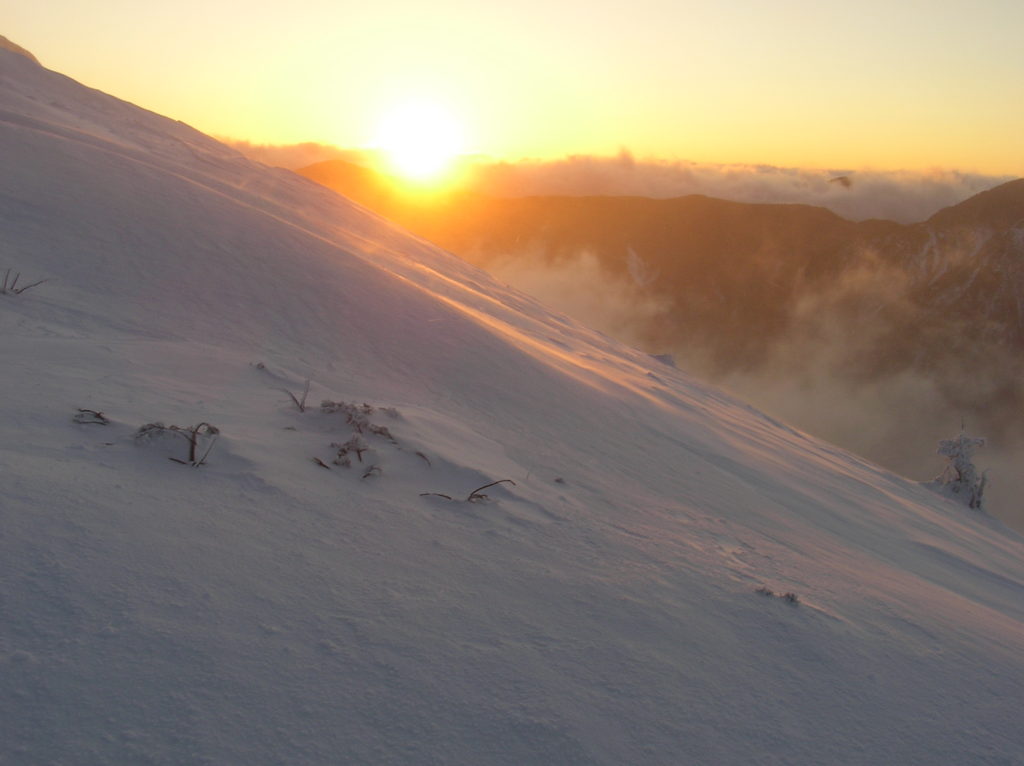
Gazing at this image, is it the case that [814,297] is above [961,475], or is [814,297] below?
above

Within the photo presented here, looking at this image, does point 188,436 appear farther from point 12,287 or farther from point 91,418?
point 12,287

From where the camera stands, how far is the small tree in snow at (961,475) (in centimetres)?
1209

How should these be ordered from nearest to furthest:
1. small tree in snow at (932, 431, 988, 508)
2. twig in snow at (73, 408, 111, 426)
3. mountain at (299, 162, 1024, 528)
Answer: twig in snow at (73, 408, 111, 426), small tree in snow at (932, 431, 988, 508), mountain at (299, 162, 1024, 528)

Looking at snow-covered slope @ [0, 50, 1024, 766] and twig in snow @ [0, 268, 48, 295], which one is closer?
snow-covered slope @ [0, 50, 1024, 766]

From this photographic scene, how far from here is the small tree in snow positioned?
12094 mm

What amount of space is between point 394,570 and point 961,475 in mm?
13645

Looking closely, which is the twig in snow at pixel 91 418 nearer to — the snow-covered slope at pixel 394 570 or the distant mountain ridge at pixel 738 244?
the snow-covered slope at pixel 394 570

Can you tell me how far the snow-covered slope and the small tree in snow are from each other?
336 inches

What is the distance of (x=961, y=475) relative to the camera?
12664 mm

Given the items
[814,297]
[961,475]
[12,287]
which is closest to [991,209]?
[814,297]

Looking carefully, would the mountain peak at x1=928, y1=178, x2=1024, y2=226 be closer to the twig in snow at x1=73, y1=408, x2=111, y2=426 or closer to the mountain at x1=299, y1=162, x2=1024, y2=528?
the mountain at x1=299, y1=162, x2=1024, y2=528

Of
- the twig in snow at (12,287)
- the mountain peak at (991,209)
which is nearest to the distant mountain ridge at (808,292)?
the mountain peak at (991,209)

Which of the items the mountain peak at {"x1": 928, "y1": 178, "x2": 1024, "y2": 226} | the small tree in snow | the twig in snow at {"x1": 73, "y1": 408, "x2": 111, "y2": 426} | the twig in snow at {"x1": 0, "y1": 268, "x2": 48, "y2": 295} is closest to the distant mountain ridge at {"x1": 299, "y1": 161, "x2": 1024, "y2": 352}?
the mountain peak at {"x1": 928, "y1": 178, "x2": 1024, "y2": 226}

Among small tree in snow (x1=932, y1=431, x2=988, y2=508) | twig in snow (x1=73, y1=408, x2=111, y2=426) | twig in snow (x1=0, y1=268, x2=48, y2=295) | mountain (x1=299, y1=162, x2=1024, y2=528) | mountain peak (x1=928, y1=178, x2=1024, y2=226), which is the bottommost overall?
twig in snow (x1=73, y1=408, x2=111, y2=426)
